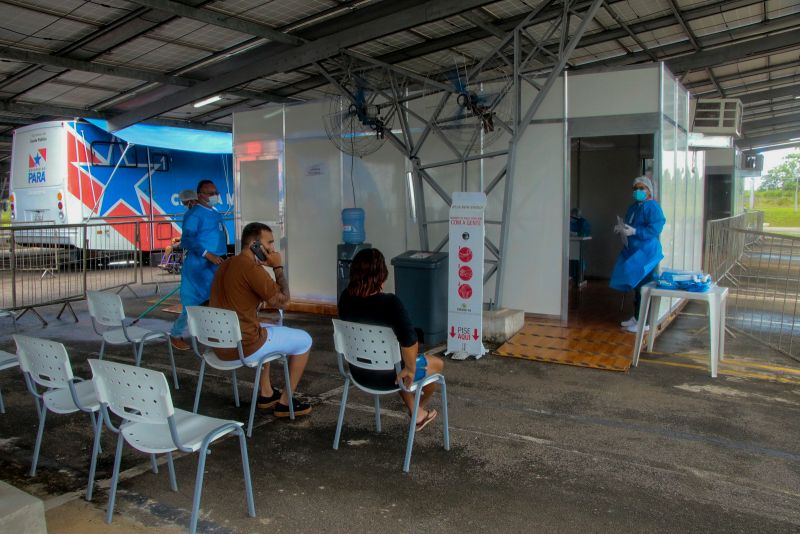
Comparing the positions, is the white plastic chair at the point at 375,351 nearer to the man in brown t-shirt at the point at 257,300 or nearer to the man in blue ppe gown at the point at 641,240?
the man in brown t-shirt at the point at 257,300

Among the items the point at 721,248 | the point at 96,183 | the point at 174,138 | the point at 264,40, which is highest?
the point at 264,40

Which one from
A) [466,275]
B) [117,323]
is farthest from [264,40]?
[117,323]

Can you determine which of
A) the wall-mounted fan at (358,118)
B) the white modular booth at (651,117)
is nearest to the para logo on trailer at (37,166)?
the wall-mounted fan at (358,118)

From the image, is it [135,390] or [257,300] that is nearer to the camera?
[135,390]

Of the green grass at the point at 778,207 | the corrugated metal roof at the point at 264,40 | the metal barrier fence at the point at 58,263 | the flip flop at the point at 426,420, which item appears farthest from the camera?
the green grass at the point at 778,207

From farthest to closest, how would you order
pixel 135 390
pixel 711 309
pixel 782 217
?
1. pixel 782 217
2. pixel 711 309
3. pixel 135 390

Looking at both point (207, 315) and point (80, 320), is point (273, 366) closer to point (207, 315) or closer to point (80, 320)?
point (207, 315)

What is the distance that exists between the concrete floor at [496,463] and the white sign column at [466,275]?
582 millimetres

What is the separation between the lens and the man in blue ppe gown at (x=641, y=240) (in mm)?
6711

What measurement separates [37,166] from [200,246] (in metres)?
8.76

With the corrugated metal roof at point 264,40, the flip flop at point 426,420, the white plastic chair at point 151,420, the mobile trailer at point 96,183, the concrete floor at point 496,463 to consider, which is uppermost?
the corrugated metal roof at point 264,40

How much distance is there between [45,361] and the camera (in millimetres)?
3359

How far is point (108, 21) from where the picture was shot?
7.70 metres

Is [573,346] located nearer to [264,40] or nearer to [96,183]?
[264,40]
